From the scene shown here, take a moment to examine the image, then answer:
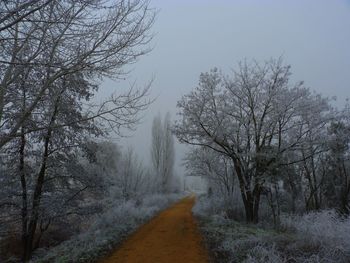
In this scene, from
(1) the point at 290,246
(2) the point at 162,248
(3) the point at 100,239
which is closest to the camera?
(1) the point at 290,246

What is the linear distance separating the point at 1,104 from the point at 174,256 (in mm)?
5536

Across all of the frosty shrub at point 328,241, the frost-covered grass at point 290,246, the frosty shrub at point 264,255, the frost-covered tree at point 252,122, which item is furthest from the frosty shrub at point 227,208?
the frosty shrub at point 264,255

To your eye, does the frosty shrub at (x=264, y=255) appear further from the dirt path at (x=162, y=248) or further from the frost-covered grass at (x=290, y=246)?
the dirt path at (x=162, y=248)

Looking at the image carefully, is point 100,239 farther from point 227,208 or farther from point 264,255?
point 227,208

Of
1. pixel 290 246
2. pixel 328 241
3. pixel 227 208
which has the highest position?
pixel 227 208

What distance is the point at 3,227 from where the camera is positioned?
42.4 feet

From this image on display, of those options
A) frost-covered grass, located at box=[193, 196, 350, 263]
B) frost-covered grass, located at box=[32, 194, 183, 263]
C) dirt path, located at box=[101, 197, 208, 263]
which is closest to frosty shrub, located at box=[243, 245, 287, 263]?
frost-covered grass, located at box=[193, 196, 350, 263]

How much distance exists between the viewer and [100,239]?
37.6ft

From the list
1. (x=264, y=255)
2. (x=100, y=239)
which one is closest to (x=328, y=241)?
(x=264, y=255)

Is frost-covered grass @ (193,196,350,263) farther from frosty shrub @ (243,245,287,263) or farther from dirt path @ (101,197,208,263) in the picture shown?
dirt path @ (101,197,208,263)

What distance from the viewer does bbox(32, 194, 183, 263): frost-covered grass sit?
961 cm

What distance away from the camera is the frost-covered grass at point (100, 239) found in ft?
31.5

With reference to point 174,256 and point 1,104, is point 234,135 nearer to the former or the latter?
point 174,256

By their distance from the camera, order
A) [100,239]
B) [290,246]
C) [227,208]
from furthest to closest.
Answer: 1. [227,208]
2. [100,239]
3. [290,246]
